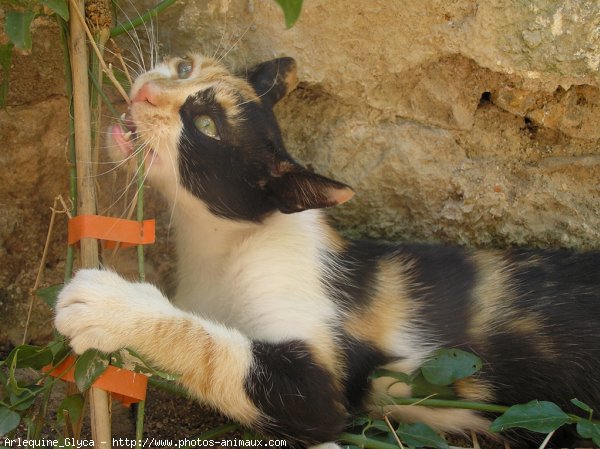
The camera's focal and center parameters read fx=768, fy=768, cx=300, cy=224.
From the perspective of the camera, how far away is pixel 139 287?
2121 mm

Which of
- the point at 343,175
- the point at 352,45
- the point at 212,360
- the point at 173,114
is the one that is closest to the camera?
the point at 212,360

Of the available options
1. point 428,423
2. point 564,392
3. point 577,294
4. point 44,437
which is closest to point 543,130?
point 577,294

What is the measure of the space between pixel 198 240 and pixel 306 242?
1.23 ft

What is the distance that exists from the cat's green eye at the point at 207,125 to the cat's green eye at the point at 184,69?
0.23 meters

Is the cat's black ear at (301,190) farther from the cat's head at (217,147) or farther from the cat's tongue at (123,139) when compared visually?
the cat's tongue at (123,139)

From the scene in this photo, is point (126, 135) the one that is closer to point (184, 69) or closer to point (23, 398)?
point (184, 69)

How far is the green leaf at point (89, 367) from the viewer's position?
1910 mm

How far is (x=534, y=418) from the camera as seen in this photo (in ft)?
7.04

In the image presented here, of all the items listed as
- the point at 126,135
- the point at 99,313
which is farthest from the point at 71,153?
the point at 99,313

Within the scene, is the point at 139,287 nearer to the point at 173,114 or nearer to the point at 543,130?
the point at 173,114

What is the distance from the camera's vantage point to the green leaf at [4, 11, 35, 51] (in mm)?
1904

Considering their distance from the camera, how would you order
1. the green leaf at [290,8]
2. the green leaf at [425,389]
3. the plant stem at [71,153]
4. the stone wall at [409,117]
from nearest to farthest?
the green leaf at [290,8] < the plant stem at [71,153] < the green leaf at [425,389] < the stone wall at [409,117]

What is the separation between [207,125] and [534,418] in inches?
50.2

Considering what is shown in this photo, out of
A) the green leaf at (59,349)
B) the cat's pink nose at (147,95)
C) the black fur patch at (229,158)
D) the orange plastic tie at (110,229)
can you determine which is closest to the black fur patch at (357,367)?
the black fur patch at (229,158)
